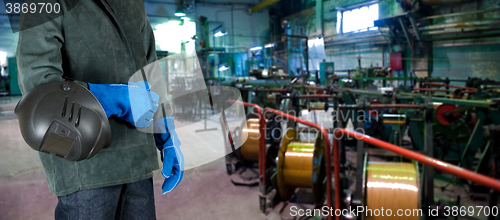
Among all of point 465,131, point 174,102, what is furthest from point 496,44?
point 174,102

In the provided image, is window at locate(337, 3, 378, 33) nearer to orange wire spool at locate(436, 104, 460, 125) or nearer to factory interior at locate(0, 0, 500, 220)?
factory interior at locate(0, 0, 500, 220)

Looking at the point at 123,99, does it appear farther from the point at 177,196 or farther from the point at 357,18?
the point at 357,18

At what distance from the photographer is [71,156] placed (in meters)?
0.82

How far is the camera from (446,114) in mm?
4188

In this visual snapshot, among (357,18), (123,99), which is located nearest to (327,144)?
(123,99)

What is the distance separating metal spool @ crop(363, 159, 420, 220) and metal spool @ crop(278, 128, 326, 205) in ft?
2.38

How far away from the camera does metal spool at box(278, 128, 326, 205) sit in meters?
3.37

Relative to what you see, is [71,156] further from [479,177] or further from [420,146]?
[420,146]

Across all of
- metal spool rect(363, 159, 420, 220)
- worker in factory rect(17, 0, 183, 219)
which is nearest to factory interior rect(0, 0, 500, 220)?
metal spool rect(363, 159, 420, 220)

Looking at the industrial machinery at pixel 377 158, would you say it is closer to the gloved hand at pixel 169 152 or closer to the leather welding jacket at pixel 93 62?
the gloved hand at pixel 169 152

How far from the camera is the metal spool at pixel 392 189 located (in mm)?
2449

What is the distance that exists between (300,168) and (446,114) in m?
2.36

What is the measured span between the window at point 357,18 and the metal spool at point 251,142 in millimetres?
9078

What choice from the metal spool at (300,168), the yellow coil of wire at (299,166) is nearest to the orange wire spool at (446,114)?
the metal spool at (300,168)
